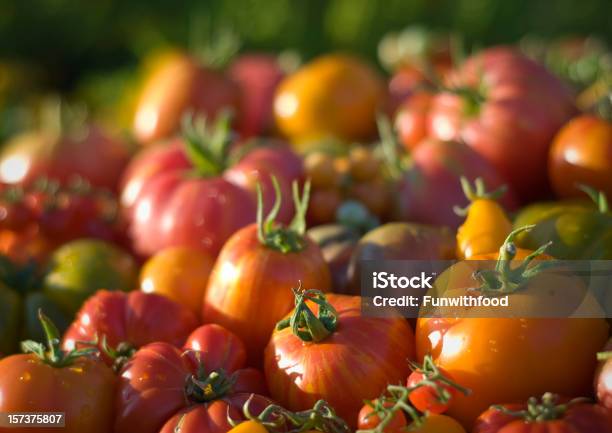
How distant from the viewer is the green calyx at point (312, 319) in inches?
48.5

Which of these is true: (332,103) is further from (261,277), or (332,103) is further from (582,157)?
(261,277)

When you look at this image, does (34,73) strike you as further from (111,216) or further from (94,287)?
(94,287)

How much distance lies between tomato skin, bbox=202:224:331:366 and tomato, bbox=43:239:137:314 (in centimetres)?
36

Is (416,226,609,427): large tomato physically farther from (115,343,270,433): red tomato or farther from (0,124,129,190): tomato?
(0,124,129,190): tomato

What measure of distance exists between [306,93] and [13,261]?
102 centimetres

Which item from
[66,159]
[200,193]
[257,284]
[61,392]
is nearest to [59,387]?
[61,392]

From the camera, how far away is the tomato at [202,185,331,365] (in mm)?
1417

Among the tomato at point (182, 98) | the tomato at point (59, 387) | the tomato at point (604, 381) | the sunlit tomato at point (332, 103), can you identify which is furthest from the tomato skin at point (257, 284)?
the tomato at point (182, 98)

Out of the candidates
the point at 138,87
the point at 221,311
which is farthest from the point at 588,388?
the point at 138,87

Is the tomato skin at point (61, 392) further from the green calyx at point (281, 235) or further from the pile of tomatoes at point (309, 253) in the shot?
the green calyx at point (281, 235)

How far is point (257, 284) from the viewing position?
1.42m

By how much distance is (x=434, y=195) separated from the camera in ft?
5.89

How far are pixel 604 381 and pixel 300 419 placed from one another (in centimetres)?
44

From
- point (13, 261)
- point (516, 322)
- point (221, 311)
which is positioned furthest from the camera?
point (13, 261)
